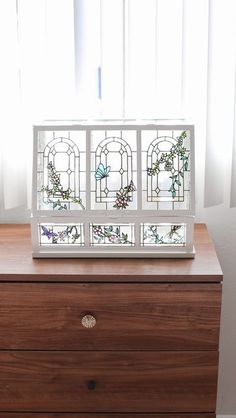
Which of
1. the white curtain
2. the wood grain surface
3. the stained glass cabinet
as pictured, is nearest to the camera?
the wood grain surface

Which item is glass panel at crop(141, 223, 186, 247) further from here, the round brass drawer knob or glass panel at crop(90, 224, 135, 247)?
the round brass drawer knob

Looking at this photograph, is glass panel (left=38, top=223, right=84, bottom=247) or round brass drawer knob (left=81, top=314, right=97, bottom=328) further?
glass panel (left=38, top=223, right=84, bottom=247)

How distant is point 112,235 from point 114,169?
17 centimetres

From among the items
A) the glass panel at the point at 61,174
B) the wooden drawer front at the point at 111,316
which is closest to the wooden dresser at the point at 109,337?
the wooden drawer front at the point at 111,316

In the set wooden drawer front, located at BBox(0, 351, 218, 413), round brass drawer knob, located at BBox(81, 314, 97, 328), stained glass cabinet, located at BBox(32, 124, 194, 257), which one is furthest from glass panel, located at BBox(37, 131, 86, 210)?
wooden drawer front, located at BBox(0, 351, 218, 413)

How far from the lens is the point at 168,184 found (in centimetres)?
176

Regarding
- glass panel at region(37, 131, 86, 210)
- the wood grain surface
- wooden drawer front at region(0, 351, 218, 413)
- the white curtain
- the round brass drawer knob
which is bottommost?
wooden drawer front at region(0, 351, 218, 413)

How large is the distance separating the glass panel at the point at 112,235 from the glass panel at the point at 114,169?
5 cm

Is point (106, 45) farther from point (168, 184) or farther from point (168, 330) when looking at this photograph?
point (168, 330)

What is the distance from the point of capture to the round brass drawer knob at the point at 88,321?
1.66m

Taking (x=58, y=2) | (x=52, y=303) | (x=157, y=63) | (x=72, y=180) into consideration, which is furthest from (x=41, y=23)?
(x=52, y=303)

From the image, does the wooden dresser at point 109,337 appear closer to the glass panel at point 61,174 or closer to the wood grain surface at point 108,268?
the wood grain surface at point 108,268

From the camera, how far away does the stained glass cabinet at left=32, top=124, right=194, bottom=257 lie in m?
1.73

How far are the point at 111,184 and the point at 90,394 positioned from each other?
528mm
